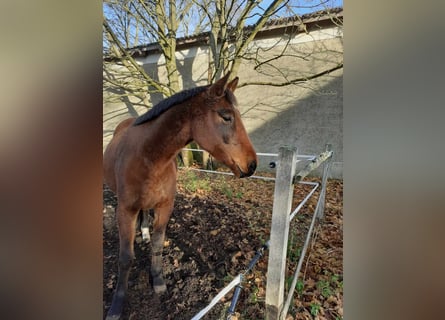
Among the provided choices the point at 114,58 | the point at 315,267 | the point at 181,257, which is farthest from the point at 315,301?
the point at 114,58

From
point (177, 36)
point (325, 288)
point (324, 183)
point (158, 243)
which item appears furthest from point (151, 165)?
point (325, 288)

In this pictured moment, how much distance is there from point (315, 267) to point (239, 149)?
0.42 meters

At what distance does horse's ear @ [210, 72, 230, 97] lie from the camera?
0.88 meters

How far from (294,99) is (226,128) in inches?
8.7

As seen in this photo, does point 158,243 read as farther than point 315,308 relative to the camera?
Yes

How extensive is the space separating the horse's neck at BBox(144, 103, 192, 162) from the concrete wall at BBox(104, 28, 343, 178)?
10 cm

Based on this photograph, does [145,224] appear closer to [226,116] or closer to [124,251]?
[124,251]

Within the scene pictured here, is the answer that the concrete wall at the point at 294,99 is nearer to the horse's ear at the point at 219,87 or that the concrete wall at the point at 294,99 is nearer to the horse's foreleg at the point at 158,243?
the horse's ear at the point at 219,87

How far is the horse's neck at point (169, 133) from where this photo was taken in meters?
0.92

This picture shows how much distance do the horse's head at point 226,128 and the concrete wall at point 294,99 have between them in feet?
0.09

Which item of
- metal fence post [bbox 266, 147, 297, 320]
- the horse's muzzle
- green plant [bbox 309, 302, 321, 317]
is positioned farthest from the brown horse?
green plant [bbox 309, 302, 321, 317]

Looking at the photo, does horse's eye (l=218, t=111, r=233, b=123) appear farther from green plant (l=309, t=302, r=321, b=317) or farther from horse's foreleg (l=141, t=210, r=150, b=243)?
green plant (l=309, t=302, r=321, b=317)

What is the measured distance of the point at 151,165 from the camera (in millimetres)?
947
